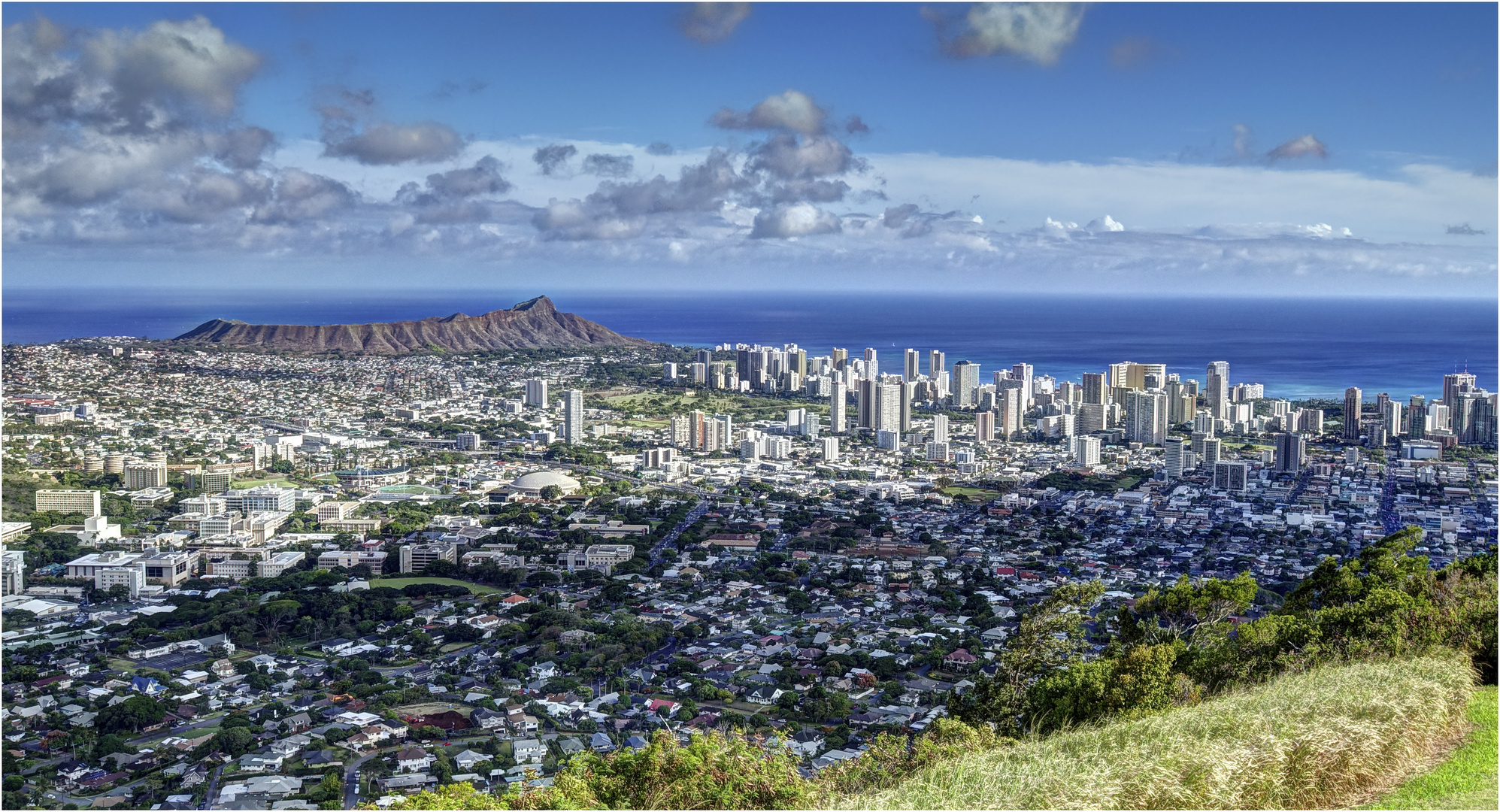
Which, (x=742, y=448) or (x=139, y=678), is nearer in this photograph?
(x=139, y=678)

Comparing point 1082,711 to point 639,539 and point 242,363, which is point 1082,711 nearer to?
point 639,539

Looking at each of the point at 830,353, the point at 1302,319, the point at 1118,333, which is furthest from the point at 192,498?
the point at 1302,319

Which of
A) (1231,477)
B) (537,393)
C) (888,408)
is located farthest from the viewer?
(537,393)

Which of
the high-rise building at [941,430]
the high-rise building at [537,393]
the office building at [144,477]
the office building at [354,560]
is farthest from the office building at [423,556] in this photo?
the high-rise building at [537,393]

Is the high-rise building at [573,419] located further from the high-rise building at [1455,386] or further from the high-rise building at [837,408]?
the high-rise building at [1455,386]

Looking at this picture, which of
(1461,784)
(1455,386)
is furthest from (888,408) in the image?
(1461,784)

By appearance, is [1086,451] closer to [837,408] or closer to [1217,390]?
[1217,390]
